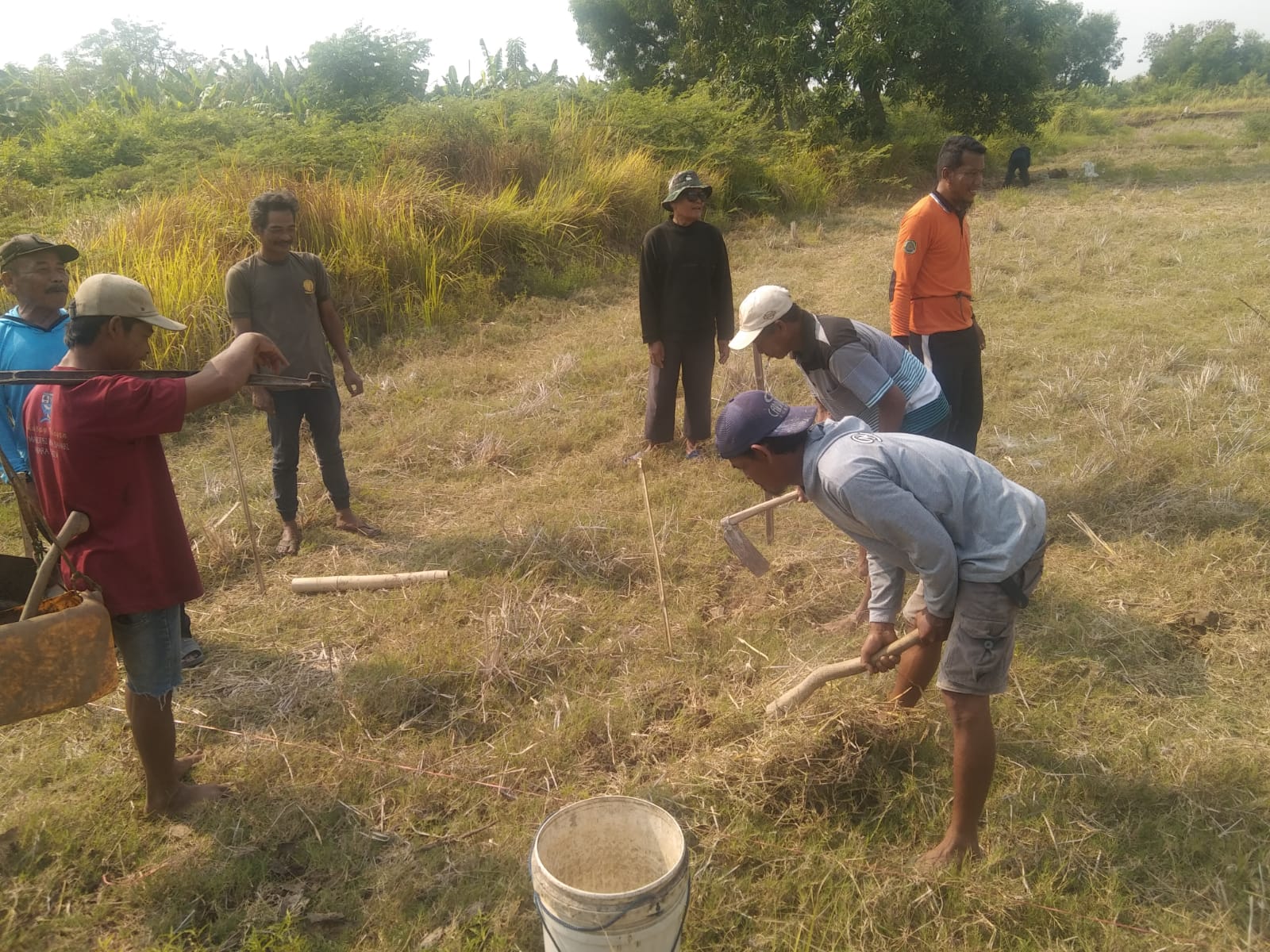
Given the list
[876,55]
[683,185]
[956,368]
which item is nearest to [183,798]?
[956,368]

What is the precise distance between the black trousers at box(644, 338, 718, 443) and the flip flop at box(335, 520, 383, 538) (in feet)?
6.48

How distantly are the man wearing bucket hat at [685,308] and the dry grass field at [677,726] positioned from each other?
0.33 metres

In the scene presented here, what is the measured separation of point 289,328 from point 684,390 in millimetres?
2577

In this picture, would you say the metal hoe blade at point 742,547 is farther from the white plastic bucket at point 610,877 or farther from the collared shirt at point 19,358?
the collared shirt at point 19,358

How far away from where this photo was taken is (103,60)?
1137 inches

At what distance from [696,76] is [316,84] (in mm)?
10132

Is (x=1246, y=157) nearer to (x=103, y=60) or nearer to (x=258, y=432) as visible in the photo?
(x=258, y=432)

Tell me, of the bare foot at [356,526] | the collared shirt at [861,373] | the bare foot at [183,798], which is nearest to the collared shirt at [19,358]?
the bare foot at [183,798]

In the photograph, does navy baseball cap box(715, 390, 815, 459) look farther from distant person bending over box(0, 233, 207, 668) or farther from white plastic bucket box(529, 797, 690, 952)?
distant person bending over box(0, 233, 207, 668)

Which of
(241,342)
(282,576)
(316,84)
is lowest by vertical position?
(282,576)

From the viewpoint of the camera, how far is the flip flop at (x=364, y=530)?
16.4 feet

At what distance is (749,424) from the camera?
2336mm

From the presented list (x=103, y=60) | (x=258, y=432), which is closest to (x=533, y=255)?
(x=258, y=432)

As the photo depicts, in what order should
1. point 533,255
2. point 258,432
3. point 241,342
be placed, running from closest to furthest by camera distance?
point 241,342
point 258,432
point 533,255
